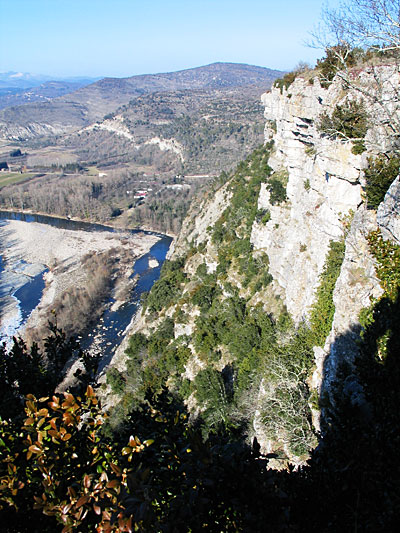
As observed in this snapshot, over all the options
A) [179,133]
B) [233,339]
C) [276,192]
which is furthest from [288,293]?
[179,133]

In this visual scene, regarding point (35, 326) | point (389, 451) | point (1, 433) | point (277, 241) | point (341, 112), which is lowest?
point (35, 326)

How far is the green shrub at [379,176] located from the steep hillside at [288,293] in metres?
0.04

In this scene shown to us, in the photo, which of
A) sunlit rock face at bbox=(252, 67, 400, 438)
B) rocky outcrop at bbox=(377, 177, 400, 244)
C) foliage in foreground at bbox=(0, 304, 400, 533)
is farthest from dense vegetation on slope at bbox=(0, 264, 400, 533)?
rocky outcrop at bbox=(377, 177, 400, 244)

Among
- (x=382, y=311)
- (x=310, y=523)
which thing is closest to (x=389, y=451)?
(x=310, y=523)

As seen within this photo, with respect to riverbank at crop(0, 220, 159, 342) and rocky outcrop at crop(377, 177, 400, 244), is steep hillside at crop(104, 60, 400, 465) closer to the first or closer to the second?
rocky outcrop at crop(377, 177, 400, 244)

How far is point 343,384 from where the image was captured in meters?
8.07

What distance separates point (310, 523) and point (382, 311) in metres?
5.02

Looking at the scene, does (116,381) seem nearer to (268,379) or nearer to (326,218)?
(268,379)

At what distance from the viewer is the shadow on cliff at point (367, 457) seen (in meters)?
3.95

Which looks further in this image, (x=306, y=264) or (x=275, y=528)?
(x=306, y=264)

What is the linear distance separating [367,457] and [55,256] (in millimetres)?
62405

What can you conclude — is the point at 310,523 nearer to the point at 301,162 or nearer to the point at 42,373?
the point at 42,373

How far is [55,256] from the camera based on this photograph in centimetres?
6016

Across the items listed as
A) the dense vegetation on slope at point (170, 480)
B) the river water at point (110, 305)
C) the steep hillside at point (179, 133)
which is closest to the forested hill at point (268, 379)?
the dense vegetation on slope at point (170, 480)
